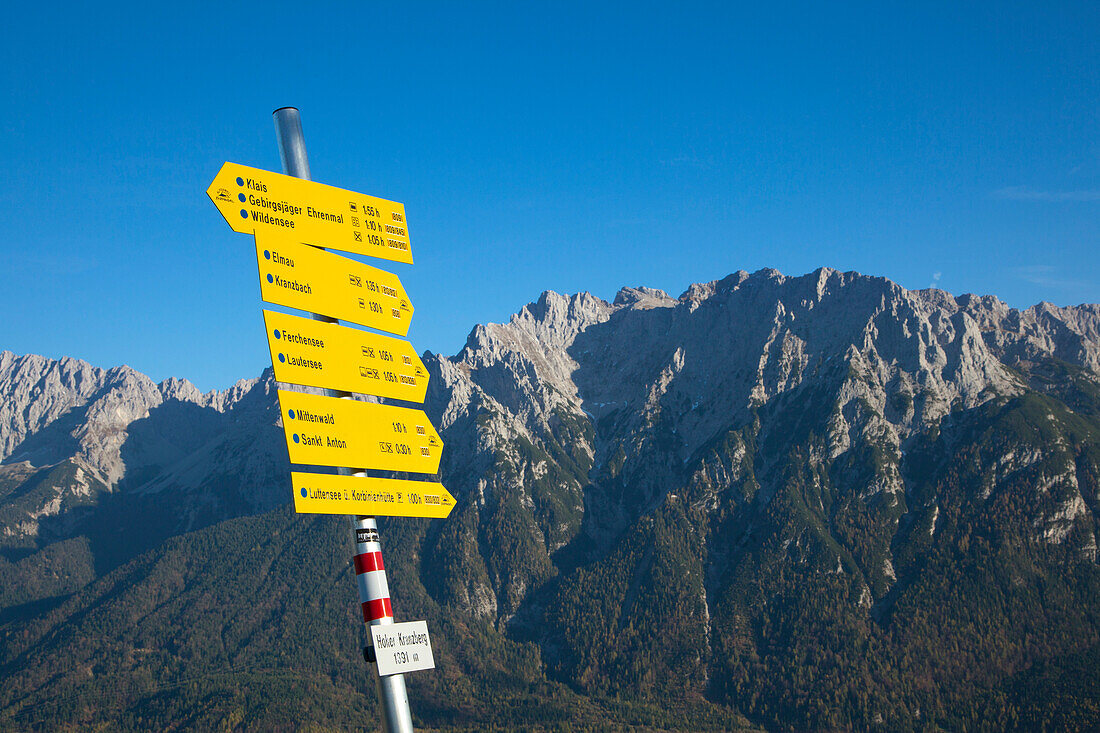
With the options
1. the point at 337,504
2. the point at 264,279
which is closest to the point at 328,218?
the point at 264,279

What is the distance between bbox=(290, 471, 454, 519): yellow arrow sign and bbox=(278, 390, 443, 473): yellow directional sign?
59cm

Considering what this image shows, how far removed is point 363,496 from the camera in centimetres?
2759

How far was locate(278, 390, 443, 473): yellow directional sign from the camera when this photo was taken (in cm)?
2677

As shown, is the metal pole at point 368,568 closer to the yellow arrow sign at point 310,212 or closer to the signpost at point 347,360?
the signpost at point 347,360

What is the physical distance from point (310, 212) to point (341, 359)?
5.09m

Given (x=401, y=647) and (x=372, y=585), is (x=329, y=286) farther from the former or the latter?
(x=401, y=647)

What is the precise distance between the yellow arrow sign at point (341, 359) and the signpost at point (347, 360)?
1.5 inches

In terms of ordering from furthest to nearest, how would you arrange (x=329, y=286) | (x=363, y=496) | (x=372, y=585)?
(x=329, y=286), (x=363, y=496), (x=372, y=585)

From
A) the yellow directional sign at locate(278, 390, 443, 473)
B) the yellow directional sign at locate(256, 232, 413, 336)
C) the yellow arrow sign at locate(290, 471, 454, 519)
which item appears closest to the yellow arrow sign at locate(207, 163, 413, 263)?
the yellow directional sign at locate(256, 232, 413, 336)

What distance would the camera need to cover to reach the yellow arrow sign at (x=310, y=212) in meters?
27.6

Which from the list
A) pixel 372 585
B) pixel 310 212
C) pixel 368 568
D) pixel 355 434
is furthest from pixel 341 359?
pixel 372 585

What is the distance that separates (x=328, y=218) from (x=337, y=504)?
388 inches

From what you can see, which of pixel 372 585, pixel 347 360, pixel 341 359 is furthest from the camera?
pixel 347 360

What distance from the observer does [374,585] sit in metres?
27.1
